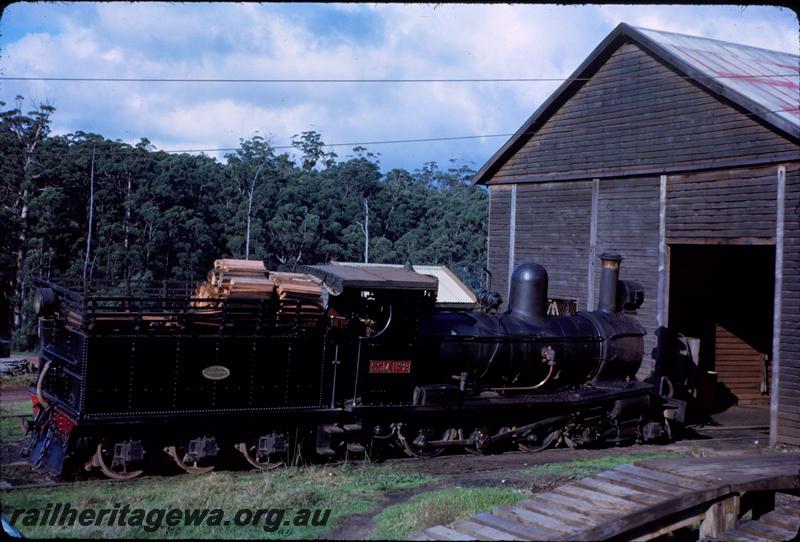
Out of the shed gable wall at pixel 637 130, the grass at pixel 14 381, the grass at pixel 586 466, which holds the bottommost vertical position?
the grass at pixel 14 381

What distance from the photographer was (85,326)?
30.1 feet

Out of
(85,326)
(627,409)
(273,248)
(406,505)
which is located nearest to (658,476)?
(406,505)

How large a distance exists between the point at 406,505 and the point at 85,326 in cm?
438

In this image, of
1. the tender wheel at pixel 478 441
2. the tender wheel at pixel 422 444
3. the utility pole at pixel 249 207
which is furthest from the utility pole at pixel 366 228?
the tender wheel at pixel 422 444

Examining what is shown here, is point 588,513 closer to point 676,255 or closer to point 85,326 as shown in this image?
point 85,326

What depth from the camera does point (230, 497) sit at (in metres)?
8.27

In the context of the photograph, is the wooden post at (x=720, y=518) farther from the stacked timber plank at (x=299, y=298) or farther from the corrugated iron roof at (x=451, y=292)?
the corrugated iron roof at (x=451, y=292)

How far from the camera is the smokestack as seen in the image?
1399 centimetres

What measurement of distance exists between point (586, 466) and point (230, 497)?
551cm

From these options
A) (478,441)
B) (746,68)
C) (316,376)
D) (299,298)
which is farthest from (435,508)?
(746,68)

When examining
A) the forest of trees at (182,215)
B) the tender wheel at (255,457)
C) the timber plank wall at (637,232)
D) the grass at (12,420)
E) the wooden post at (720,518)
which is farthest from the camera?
the forest of trees at (182,215)

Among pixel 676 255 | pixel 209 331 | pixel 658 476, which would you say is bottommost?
pixel 658 476

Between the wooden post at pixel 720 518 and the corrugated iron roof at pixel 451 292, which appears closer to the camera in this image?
the wooden post at pixel 720 518

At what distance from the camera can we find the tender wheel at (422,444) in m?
11.4
